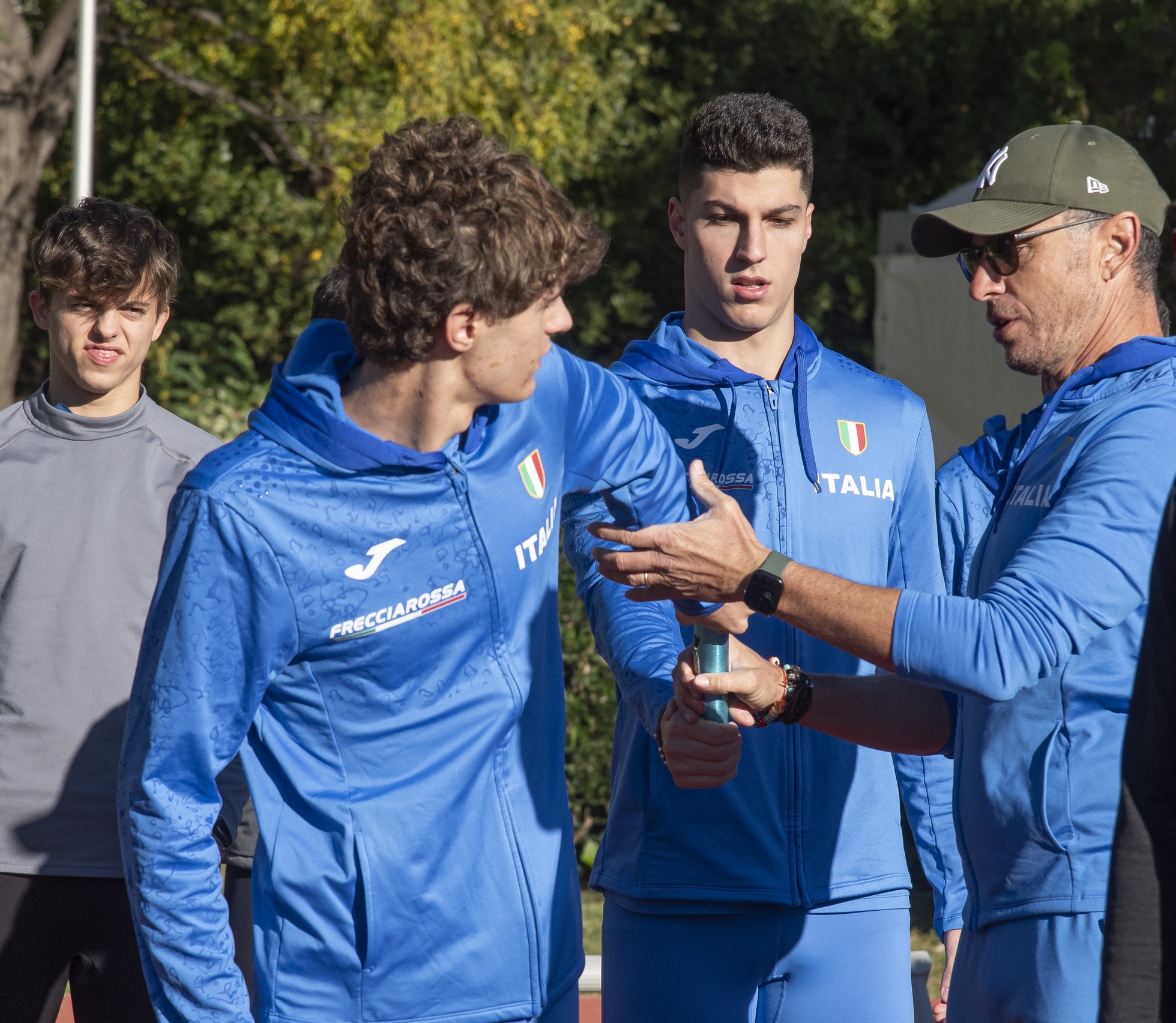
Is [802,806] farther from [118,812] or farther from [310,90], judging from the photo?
[310,90]

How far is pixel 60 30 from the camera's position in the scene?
1046 centimetres

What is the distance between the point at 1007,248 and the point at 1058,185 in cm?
15

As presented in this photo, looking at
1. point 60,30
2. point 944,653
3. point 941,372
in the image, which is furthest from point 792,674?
point 60,30

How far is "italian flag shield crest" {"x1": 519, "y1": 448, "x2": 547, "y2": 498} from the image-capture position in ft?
7.70

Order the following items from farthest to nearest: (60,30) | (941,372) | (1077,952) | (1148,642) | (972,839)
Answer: (60,30), (941,372), (972,839), (1077,952), (1148,642)

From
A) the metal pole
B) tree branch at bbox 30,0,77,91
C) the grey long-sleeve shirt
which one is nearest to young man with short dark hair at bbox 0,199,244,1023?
the grey long-sleeve shirt

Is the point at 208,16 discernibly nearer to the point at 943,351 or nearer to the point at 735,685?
the point at 943,351

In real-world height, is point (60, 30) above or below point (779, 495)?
above

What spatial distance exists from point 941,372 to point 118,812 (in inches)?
303

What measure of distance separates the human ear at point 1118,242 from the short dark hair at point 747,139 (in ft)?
2.31

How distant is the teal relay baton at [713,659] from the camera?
2500mm

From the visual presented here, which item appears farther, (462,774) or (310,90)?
(310,90)

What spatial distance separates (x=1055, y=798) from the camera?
2359mm

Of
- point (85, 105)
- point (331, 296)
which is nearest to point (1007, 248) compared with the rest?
point (331, 296)
